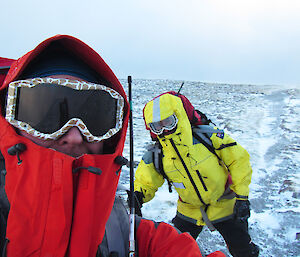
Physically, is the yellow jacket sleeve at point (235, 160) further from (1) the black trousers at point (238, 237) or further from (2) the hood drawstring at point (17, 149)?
(2) the hood drawstring at point (17, 149)

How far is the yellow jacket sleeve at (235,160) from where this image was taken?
9.34ft

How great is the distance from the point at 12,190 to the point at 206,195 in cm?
229

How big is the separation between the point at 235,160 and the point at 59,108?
215 cm

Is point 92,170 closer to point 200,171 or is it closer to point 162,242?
point 162,242

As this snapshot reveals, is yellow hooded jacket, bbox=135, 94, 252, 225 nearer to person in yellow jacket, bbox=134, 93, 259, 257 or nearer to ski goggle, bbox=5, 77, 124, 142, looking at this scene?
person in yellow jacket, bbox=134, 93, 259, 257

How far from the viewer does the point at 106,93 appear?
1530 millimetres

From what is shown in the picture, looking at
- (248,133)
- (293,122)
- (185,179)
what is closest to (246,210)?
(185,179)

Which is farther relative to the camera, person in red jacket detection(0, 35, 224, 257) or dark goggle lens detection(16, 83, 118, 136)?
dark goggle lens detection(16, 83, 118, 136)

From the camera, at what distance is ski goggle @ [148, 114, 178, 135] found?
291cm

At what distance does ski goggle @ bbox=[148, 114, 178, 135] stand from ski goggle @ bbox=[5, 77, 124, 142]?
1.45 meters

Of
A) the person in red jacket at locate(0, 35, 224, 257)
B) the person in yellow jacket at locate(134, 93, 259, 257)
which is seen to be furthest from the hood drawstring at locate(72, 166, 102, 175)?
the person in yellow jacket at locate(134, 93, 259, 257)

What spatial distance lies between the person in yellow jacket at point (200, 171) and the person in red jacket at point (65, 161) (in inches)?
50.7

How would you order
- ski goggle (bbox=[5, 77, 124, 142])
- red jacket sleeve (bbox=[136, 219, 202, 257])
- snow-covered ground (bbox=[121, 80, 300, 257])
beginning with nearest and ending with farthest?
ski goggle (bbox=[5, 77, 124, 142])
red jacket sleeve (bbox=[136, 219, 202, 257])
snow-covered ground (bbox=[121, 80, 300, 257])

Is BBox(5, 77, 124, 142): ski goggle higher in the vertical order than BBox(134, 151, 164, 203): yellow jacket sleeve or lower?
higher
